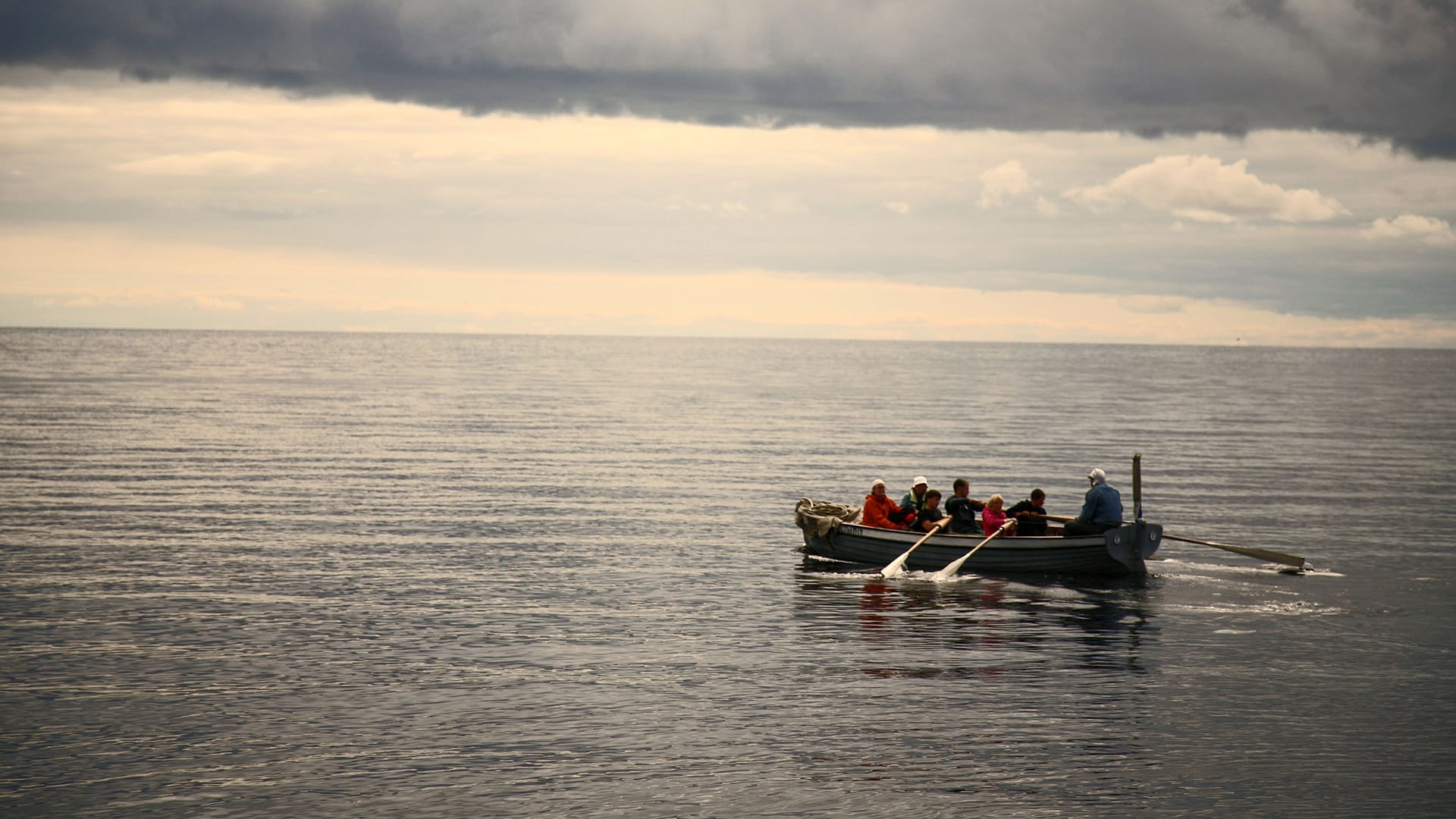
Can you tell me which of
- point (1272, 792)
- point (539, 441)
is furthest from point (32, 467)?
point (1272, 792)

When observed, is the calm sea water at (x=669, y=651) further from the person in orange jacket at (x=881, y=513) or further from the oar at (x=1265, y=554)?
the person in orange jacket at (x=881, y=513)

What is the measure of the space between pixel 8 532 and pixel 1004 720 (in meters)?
30.8

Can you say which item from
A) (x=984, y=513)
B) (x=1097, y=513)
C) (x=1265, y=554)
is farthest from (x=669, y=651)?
(x=1265, y=554)

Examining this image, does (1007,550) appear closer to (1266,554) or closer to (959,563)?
(959,563)

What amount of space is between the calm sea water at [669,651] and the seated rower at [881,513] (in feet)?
7.83

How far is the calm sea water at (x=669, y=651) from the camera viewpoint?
57.7 feet

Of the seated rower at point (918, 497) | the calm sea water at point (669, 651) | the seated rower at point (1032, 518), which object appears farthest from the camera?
the seated rower at point (918, 497)

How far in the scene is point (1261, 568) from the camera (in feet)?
114

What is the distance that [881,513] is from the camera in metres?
36.2

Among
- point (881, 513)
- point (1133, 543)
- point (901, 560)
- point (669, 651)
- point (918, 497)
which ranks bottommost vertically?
point (669, 651)

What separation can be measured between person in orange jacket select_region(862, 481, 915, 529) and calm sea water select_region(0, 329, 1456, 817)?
94.3 inches

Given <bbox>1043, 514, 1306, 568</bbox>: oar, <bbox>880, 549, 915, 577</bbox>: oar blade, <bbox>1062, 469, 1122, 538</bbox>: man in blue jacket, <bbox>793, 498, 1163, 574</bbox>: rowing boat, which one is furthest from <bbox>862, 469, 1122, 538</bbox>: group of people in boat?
<bbox>880, 549, 915, 577</bbox>: oar blade

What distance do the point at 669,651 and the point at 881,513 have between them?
12832mm

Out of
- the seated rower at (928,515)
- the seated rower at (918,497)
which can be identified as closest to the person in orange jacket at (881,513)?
the seated rower at (918,497)
